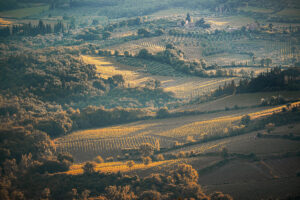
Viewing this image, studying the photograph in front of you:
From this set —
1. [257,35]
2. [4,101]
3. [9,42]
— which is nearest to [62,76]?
[4,101]

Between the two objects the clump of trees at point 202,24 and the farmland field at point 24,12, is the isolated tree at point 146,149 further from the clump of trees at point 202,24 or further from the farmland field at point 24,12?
the farmland field at point 24,12

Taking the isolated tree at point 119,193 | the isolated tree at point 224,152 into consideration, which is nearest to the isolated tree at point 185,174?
the isolated tree at point 224,152

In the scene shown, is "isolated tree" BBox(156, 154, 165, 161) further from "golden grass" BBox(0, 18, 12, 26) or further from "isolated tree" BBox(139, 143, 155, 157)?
"golden grass" BBox(0, 18, 12, 26)

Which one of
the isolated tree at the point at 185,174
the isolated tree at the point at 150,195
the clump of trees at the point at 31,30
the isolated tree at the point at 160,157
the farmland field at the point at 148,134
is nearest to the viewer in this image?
the isolated tree at the point at 150,195

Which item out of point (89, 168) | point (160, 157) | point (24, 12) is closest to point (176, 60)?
point (160, 157)

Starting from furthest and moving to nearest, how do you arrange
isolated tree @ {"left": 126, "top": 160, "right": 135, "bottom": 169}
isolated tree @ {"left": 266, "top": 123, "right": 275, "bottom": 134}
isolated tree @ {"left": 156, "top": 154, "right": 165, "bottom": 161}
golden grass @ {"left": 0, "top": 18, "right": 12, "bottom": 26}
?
golden grass @ {"left": 0, "top": 18, "right": 12, "bottom": 26} < isolated tree @ {"left": 266, "top": 123, "right": 275, "bottom": 134} < isolated tree @ {"left": 156, "top": 154, "right": 165, "bottom": 161} < isolated tree @ {"left": 126, "top": 160, "right": 135, "bottom": 169}

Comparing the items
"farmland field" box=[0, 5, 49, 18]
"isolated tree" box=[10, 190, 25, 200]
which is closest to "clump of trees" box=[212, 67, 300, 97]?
"isolated tree" box=[10, 190, 25, 200]

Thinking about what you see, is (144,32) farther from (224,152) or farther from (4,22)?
(224,152)

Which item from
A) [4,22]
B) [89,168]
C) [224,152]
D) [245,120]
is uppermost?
[4,22]

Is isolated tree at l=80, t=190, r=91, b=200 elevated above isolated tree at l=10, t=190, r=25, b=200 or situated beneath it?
situated beneath
